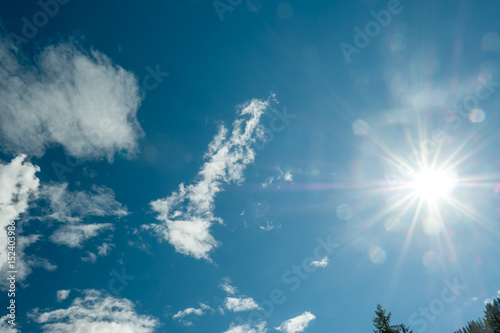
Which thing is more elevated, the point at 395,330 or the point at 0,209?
the point at 0,209

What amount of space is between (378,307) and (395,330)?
204 cm

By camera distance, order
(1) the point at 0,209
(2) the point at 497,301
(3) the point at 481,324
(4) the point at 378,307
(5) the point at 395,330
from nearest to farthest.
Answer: (1) the point at 0,209 < (5) the point at 395,330 < (4) the point at 378,307 < (2) the point at 497,301 < (3) the point at 481,324

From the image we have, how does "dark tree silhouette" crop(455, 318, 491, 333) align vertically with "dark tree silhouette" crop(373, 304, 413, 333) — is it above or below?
below

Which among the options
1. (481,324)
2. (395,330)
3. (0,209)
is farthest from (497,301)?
(0,209)

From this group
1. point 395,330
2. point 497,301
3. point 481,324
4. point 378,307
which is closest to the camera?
point 395,330

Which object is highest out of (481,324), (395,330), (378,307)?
(378,307)

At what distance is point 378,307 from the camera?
70.5ft

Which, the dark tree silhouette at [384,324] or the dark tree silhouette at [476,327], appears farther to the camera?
the dark tree silhouette at [476,327]

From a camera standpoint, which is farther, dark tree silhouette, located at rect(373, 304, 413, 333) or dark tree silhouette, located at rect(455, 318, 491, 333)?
dark tree silhouette, located at rect(455, 318, 491, 333)

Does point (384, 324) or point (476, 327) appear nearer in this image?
point (384, 324)

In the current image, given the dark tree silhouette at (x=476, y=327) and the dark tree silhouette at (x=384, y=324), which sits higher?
the dark tree silhouette at (x=384, y=324)

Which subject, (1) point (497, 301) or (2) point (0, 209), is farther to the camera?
(1) point (497, 301)

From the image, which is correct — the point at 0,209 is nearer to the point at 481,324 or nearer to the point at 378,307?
the point at 378,307

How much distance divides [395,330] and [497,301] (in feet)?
164
